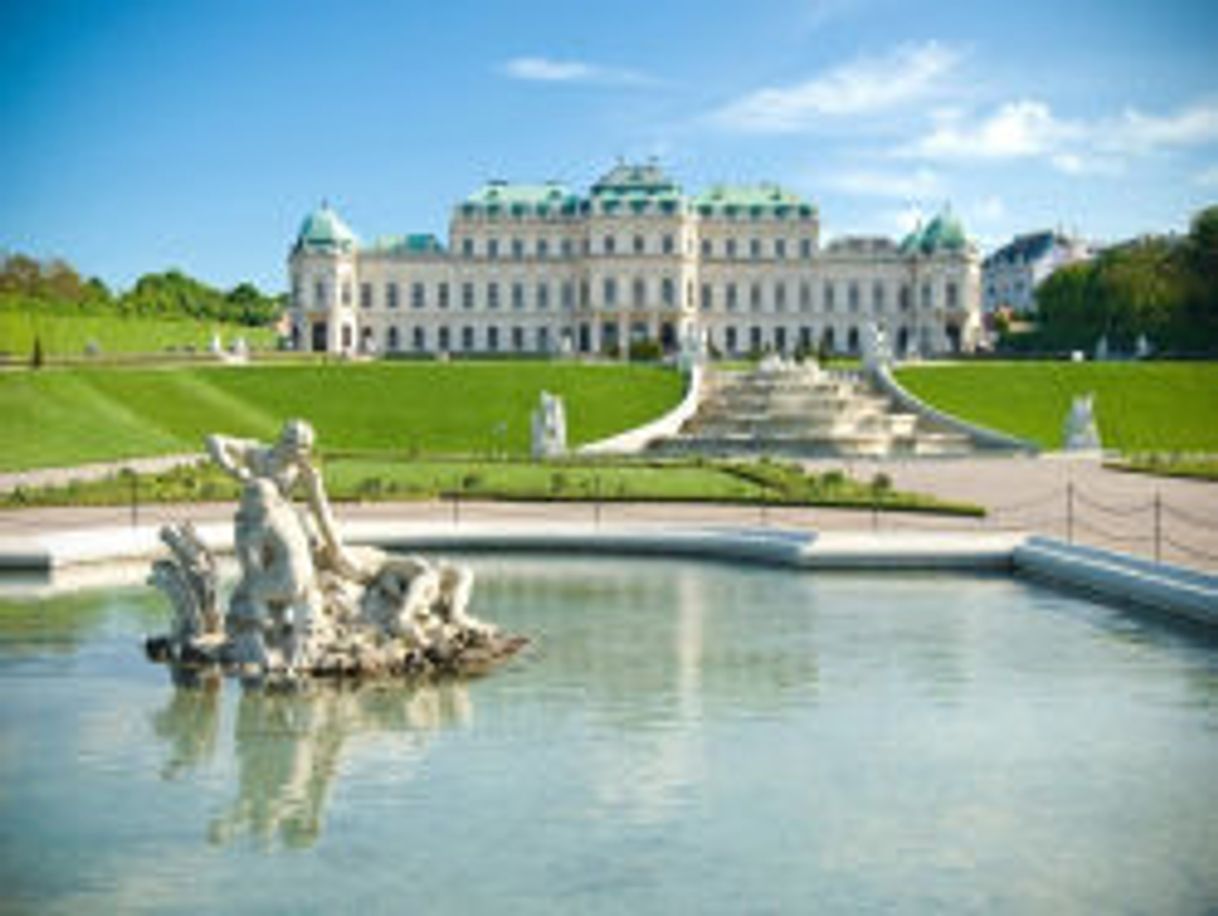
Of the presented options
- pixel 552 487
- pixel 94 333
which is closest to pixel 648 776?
pixel 552 487

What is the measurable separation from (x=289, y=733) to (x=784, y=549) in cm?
955

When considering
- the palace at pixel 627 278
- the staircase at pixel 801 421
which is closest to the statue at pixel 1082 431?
the staircase at pixel 801 421

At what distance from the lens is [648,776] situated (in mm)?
9312

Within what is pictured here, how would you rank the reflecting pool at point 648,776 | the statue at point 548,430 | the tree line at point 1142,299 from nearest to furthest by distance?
the reflecting pool at point 648,776 < the statue at point 548,430 < the tree line at point 1142,299

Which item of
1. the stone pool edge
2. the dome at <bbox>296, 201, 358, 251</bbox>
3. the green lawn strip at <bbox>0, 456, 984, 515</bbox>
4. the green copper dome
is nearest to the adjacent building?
the green copper dome

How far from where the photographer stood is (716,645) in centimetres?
1360

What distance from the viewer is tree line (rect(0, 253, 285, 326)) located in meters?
77.5

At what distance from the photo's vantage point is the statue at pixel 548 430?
38281 millimetres

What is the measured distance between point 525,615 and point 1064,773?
7005mm

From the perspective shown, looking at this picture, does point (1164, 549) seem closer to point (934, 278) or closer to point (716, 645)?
point (716, 645)

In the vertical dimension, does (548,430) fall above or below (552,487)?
above

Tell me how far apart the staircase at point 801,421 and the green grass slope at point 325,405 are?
203 cm

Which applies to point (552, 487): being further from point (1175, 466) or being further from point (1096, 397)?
point (1096, 397)

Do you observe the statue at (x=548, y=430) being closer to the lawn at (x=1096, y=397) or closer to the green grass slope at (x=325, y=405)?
the green grass slope at (x=325, y=405)
